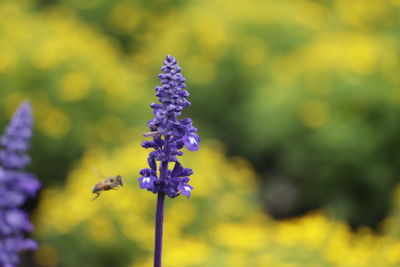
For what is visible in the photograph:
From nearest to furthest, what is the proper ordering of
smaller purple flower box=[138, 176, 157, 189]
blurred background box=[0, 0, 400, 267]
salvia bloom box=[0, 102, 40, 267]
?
smaller purple flower box=[138, 176, 157, 189] < salvia bloom box=[0, 102, 40, 267] < blurred background box=[0, 0, 400, 267]

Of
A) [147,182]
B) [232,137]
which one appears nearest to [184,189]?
[147,182]

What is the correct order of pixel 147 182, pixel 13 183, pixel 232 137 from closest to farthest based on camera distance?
pixel 147 182 → pixel 13 183 → pixel 232 137

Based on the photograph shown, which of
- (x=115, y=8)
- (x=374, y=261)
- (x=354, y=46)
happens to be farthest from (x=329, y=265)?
(x=115, y=8)

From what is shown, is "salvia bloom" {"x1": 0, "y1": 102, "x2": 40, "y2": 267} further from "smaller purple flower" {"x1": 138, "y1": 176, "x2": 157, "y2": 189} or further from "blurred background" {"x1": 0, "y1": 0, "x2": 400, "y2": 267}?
"blurred background" {"x1": 0, "y1": 0, "x2": 400, "y2": 267}

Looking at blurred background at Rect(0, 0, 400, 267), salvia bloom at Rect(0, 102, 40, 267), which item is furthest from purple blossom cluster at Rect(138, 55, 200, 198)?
blurred background at Rect(0, 0, 400, 267)

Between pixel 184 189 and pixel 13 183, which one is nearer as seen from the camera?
pixel 184 189

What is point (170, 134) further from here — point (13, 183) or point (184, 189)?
point (13, 183)
